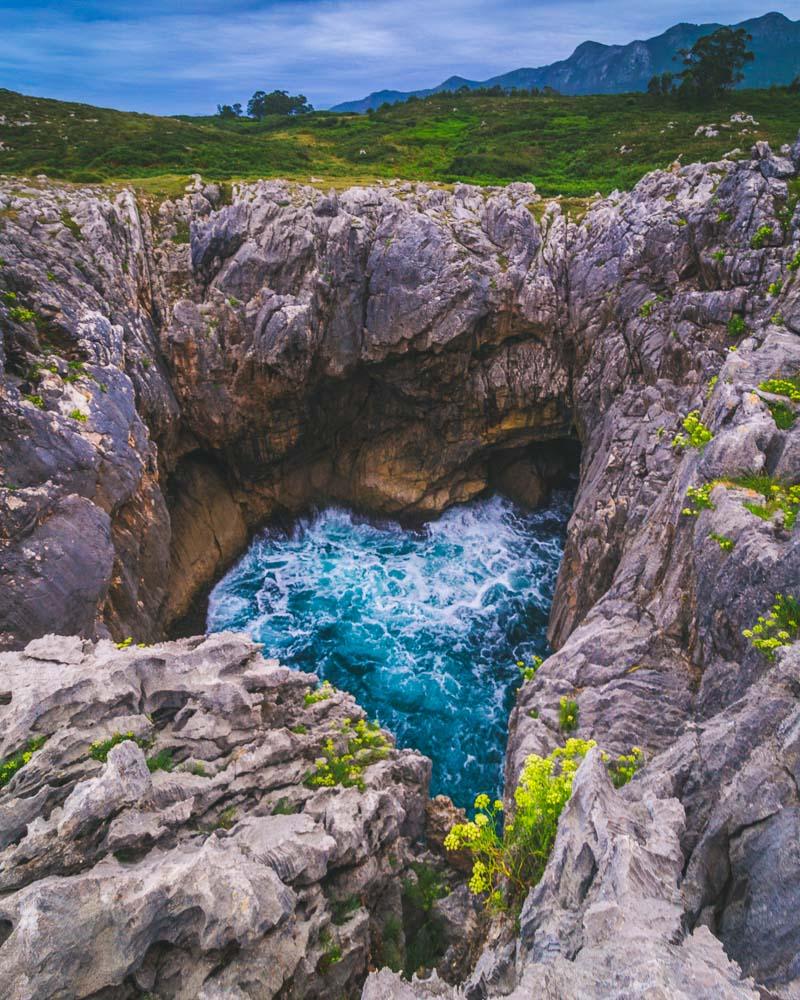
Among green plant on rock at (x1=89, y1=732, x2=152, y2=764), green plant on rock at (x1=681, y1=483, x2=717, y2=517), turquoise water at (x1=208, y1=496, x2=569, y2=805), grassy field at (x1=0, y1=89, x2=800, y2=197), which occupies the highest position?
grassy field at (x1=0, y1=89, x2=800, y2=197)

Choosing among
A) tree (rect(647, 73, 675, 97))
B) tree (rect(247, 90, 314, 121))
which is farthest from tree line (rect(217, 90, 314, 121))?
tree (rect(647, 73, 675, 97))

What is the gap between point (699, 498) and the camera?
1456 centimetres

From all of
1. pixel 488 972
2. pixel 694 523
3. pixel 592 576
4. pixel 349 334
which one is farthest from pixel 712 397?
pixel 349 334

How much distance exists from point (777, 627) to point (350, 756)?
9.74 meters

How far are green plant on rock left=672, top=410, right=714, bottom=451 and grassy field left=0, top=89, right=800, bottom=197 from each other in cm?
2792

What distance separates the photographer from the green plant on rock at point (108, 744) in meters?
10.4

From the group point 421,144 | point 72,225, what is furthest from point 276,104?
point 72,225

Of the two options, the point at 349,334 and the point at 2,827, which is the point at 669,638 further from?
the point at 349,334

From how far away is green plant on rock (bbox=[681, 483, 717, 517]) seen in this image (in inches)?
570

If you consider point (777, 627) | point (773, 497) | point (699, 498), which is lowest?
point (777, 627)

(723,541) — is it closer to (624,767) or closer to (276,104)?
(624,767)

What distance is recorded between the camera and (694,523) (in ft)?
49.2

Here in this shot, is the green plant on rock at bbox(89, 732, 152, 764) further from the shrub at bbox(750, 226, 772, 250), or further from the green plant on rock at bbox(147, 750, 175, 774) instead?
the shrub at bbox(750, 226, 772, 250)

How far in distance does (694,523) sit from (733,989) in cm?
1201
